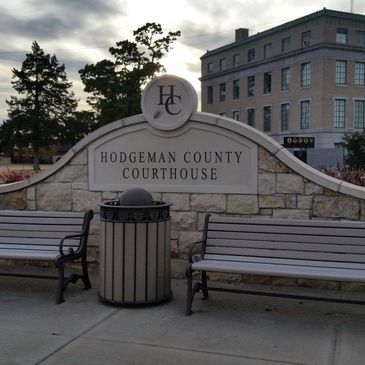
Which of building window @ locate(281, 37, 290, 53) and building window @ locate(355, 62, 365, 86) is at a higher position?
building window @ locate(281, 37, 290, 53)

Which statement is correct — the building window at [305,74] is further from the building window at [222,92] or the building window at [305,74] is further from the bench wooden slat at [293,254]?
the bench wooden slat at [293,254]

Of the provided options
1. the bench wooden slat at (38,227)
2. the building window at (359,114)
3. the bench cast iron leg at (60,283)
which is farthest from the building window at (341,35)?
the bench cast iron leg at (60,283)

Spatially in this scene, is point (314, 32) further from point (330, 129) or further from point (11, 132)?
point (11, 132)

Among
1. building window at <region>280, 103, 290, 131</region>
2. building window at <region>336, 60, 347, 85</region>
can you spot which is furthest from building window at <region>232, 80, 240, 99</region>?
building window at <region>336, 60, 347, 85</region>

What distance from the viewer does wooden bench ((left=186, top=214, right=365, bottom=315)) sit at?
478 centimetres

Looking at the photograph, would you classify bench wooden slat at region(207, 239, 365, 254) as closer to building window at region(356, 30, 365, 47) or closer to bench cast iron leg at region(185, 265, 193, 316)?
bench cast iron leg at region(185, 265, 193, 316)

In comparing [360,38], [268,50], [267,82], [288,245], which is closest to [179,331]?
[288,245]

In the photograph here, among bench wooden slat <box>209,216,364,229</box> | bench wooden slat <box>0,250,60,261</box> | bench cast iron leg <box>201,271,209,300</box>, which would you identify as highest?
bench wooden slat <box>209,216,364,229</box>

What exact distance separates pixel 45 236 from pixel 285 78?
63236 millimetres

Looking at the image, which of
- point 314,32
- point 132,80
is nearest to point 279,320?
point 132,80

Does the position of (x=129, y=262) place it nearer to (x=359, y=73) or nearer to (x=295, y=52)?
(x=295, y=52)

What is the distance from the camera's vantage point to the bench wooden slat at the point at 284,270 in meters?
4.51

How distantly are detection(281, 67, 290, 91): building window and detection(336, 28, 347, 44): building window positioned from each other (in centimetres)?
680

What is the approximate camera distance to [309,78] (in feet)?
201
